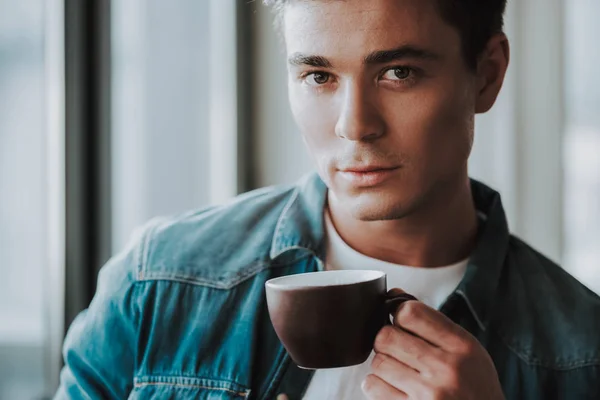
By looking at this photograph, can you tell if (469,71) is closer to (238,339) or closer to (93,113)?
(238,339)

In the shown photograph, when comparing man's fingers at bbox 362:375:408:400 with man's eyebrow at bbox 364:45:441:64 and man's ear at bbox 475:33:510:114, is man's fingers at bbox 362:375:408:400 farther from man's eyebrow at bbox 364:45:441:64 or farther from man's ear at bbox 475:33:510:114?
man's ear at bbox 475:33:510:114

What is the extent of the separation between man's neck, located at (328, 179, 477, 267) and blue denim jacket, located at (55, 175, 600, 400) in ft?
0.16

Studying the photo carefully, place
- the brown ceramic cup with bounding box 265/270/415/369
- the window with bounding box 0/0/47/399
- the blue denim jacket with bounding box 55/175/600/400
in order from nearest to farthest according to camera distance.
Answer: the brown ceramic cup with bounding box 265/270/415/369 < the blue denim jacket with bounding box 55/175/600/400 < the window with bounding box 0/0/47/399

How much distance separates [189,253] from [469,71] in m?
0.54

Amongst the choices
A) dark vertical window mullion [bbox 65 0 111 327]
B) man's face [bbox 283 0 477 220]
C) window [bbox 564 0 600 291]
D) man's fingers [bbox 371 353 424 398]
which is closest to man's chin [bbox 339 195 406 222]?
man's face [bbox 283 0 477 220]

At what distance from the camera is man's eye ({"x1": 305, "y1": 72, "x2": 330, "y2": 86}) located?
1.19 m

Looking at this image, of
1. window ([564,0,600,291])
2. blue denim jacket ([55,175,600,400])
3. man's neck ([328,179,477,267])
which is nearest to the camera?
blue denim jacket ([55,175,600,400])

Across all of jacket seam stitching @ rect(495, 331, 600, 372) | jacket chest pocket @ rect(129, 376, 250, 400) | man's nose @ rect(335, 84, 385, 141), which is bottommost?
jacket chest pocket @ rect(129, 376, 250, 400)

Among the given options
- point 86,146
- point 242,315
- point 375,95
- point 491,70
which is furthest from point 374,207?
point 86,146

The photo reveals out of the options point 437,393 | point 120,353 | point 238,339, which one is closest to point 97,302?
point 120,353

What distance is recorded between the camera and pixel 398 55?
1148 mm

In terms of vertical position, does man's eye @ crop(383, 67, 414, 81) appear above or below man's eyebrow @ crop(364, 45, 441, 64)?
below

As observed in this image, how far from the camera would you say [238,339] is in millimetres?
1222

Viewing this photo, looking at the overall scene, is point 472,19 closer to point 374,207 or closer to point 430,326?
point 374,207
